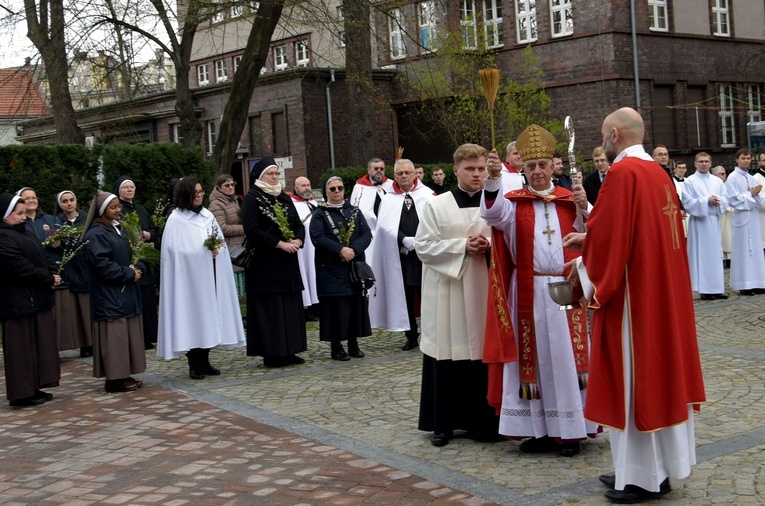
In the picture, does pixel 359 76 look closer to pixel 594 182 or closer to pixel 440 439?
pixel 594 182

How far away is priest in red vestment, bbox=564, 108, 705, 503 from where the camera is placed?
5.45 m

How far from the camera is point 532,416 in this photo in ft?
21.9

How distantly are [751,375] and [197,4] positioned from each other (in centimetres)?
1282

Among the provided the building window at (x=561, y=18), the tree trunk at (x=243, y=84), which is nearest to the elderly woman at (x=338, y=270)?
the tree trunk at (x=243, y=84)

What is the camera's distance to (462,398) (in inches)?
286

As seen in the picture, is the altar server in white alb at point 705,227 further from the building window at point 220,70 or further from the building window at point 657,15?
the building window at point 220,70

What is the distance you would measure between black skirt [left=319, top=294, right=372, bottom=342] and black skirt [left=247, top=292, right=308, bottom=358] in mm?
374

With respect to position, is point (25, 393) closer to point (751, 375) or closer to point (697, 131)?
point (751, 375)

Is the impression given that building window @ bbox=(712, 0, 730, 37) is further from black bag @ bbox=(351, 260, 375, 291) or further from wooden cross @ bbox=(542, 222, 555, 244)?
wooden cross @ bbox=(542, 222, 555, 244)

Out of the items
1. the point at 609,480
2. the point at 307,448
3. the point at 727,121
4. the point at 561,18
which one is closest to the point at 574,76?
the point at 561,18

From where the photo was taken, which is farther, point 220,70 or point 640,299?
A: point 220,70

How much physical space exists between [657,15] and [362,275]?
2451cm

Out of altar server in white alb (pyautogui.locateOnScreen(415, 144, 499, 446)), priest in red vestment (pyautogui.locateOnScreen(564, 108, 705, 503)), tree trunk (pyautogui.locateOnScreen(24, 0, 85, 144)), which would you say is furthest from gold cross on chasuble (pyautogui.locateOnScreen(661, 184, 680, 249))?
tree trunk (pyautogui.locateOnScreen(24, 0, 85, 144))

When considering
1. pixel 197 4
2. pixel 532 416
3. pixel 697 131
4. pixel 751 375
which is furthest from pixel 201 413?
pixel 697 131
